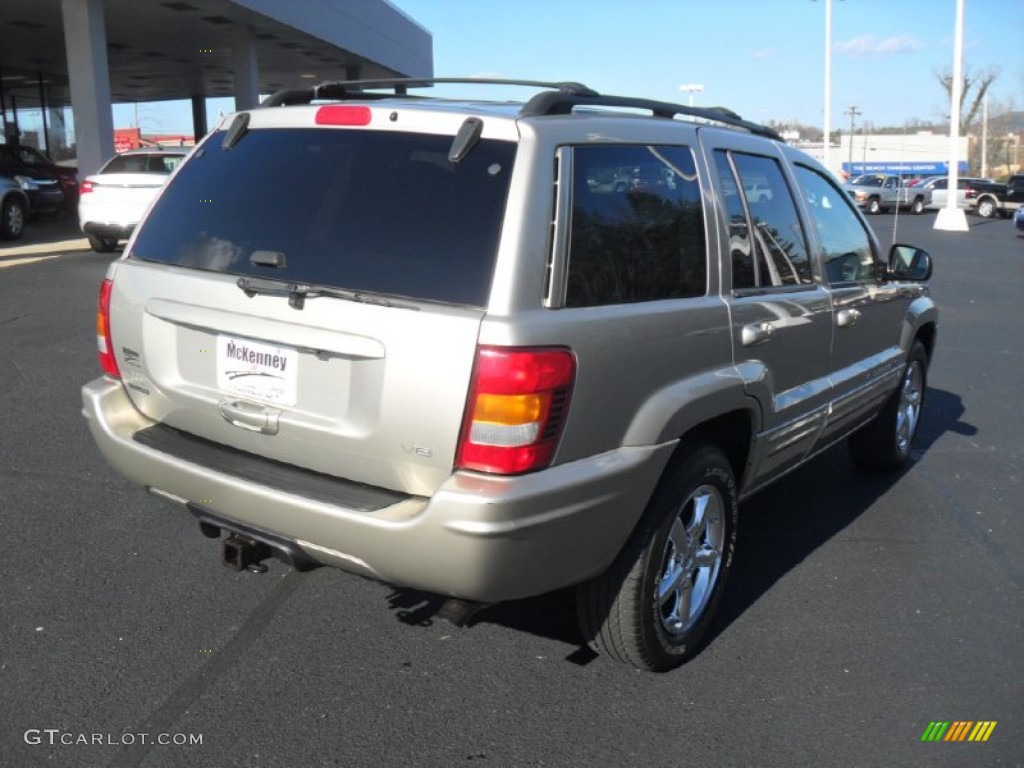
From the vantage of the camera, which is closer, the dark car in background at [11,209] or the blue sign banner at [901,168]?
the dark car in background at [11,209]

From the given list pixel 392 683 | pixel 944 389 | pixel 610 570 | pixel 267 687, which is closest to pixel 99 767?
pixel 267 687

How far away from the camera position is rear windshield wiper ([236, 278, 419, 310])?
8.87 ft

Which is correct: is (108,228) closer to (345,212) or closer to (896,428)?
(896,428)

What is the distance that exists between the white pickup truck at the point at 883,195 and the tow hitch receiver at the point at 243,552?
37.8 m

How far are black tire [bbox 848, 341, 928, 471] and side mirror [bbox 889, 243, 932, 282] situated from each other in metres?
0.61

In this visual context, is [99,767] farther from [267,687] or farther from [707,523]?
[707,523]

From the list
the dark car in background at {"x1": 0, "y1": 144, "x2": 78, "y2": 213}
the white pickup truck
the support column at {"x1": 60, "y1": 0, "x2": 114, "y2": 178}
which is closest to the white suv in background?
the support column at {"x1": 60, "y1": 0, "x2": 114, "y2": 178}

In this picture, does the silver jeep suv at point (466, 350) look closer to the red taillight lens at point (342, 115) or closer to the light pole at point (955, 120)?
the red taillight lens at point (342, 115)

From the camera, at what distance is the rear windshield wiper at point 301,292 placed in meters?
2.70

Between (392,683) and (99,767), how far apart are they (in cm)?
92

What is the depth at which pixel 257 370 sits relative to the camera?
2.93 meters

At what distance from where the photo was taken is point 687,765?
282 centimetres

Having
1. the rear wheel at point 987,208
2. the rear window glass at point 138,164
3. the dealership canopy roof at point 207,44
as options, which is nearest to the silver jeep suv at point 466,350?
the rear window glass at point 138,164

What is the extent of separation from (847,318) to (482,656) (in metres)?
2.29
